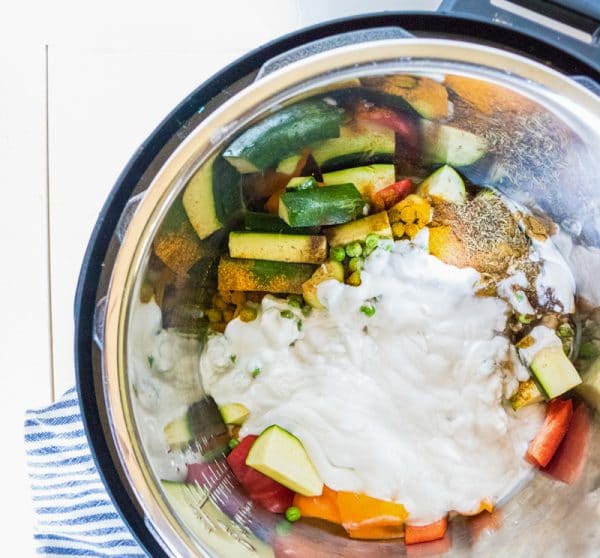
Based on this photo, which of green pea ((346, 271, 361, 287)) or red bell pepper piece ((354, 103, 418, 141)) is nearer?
red bell pepper piece ((354, 103, 418, 141))

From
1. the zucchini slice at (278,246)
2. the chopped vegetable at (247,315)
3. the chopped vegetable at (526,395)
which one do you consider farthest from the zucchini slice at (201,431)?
the chopped vegetable at (526,395)

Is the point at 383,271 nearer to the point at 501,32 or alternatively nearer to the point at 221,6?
the point at 501,32

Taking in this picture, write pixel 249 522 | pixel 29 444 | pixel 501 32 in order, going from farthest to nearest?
pixel 29 444 → pixel 249 522 → pixel 501 32

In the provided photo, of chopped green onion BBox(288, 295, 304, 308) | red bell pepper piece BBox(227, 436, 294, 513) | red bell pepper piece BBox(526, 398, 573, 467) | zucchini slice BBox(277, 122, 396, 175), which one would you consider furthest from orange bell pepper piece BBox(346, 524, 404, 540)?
zucchini slice BBox(277, 122, 396, 175)

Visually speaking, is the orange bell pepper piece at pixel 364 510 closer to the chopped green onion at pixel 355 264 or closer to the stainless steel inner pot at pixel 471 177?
the stainless steel inner pot at pixel 471 177

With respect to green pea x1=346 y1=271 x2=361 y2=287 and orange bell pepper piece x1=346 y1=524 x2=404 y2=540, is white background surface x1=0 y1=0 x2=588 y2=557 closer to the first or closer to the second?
green pea x1=346 y1=271 x2=361 y2=287

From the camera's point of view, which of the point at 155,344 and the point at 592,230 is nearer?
the point at 155,344

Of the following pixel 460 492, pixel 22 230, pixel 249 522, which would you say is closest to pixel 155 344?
pixel 249 522
